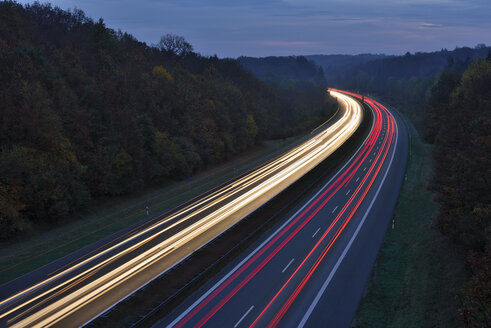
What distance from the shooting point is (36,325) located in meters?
16.9

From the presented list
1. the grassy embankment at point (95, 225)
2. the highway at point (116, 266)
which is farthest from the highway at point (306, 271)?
the grassy embankment at point (95, 225)

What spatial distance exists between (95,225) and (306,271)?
64.0 ft

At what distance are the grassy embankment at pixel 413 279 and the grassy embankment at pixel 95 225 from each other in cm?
2038

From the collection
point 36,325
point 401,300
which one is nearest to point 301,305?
point 401,300

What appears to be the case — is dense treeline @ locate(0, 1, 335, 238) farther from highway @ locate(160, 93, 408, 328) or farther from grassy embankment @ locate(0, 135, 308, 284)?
highway @ locate(160, 93, 408, 328)

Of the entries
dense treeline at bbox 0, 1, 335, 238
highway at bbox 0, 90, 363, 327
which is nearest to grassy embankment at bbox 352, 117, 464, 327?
highway at bbox 0, 90, 363, 327

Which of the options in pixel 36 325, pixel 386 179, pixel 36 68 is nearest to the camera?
pixel 36 325

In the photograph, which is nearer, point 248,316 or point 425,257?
point 248,316

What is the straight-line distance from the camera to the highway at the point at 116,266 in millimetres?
18219

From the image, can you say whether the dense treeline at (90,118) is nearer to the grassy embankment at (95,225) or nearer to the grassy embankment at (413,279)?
the grassy embankment at (95,225)

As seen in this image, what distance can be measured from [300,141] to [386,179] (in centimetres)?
3261

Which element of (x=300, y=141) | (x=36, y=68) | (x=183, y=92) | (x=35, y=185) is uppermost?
(x=36, y=68)

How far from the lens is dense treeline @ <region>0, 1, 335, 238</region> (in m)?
32.1

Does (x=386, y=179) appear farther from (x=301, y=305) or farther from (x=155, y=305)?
(x=155, y=305)
